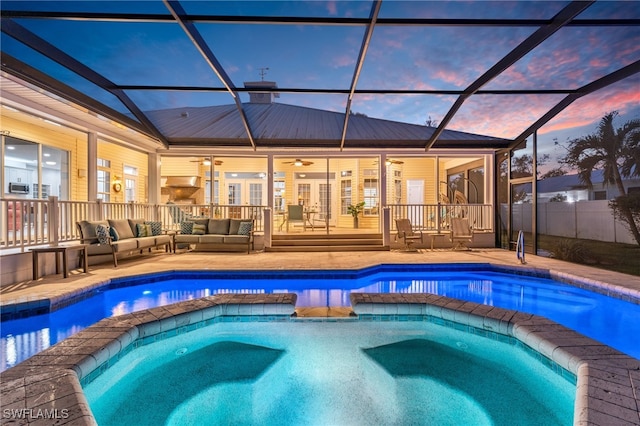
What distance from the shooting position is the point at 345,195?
13.8 metres

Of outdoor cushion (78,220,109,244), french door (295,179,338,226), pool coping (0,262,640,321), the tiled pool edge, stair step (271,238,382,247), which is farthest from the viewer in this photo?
french door (295,179,338,226)

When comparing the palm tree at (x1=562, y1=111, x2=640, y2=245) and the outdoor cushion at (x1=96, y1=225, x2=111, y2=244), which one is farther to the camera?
the palm tree at (x1=562, y1=111, x2=640, y2=245)

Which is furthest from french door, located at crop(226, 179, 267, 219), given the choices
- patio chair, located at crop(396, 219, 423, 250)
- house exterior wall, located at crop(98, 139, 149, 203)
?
patio chair, located at crop(396, 219, 423, 250)

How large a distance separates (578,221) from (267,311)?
9602 mm

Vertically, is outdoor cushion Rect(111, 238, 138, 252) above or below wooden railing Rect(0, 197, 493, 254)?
below

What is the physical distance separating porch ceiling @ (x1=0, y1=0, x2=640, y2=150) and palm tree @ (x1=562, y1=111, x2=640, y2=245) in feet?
3.62

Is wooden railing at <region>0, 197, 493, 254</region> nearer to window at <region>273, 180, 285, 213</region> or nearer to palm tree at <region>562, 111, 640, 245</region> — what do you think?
window at <region>273, 180, 285, 213</region>

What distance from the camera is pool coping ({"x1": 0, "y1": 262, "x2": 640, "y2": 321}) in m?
4.18

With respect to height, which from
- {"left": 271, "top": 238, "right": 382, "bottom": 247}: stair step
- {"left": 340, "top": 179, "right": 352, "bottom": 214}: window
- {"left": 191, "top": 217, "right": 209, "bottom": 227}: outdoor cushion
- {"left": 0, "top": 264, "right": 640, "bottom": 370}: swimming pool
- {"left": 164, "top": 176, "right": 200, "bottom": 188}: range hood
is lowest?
{"left": 0, "top": 264, "right": 640, "bottom": 370}: swimming pool

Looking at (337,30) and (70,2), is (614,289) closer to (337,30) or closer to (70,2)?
(337,30)

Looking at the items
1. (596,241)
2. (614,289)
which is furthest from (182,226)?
(596,241)

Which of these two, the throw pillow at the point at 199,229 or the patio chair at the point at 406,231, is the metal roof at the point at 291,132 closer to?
the patio chair at the point at 406,231

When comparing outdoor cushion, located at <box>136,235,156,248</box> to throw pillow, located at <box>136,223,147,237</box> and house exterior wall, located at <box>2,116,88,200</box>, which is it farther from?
house exterior wall, located at <box>2,116,88,200</box>

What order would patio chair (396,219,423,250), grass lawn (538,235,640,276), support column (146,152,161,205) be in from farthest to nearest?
1. support column (146,152,161,205)
2. patio chair (396,219,423,250)
3. grass lawn (538,235,640,276)
